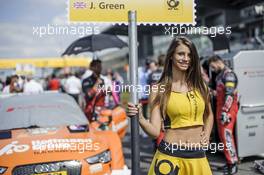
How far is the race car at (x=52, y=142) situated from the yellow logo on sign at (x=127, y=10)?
1821mm

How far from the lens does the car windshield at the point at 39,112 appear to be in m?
5.00

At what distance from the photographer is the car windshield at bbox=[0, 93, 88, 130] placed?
16.4ft

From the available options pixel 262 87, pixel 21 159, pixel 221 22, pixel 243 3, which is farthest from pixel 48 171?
pixel 221 22

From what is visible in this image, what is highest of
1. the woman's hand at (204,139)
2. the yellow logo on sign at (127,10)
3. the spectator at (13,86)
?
the yellow logo on sign at (127,10)

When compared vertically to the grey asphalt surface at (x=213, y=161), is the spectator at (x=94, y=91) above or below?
above

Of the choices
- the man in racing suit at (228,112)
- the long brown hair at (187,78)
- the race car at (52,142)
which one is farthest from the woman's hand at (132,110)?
the man in racing suit at (228,112)

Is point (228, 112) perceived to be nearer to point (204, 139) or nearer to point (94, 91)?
point (94, 91)

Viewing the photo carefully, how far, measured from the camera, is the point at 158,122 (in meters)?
2.76

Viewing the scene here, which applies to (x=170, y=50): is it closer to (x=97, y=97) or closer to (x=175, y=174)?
(x=175, y=174)

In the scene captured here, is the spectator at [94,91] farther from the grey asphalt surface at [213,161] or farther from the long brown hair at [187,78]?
the long brown hair at [187,78]

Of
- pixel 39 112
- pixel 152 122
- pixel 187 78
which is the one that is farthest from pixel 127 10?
pixel 39 112

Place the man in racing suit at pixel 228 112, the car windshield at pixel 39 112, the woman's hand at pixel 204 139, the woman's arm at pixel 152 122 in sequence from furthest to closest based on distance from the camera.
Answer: the man in racing suit at pixel 228 112 → the car windshield at pixel 39 112 → the woman's hand at pixel 204 139 → the woman's arm at pixel 152 122

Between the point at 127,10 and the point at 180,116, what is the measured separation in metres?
0.88

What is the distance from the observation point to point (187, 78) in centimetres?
285
